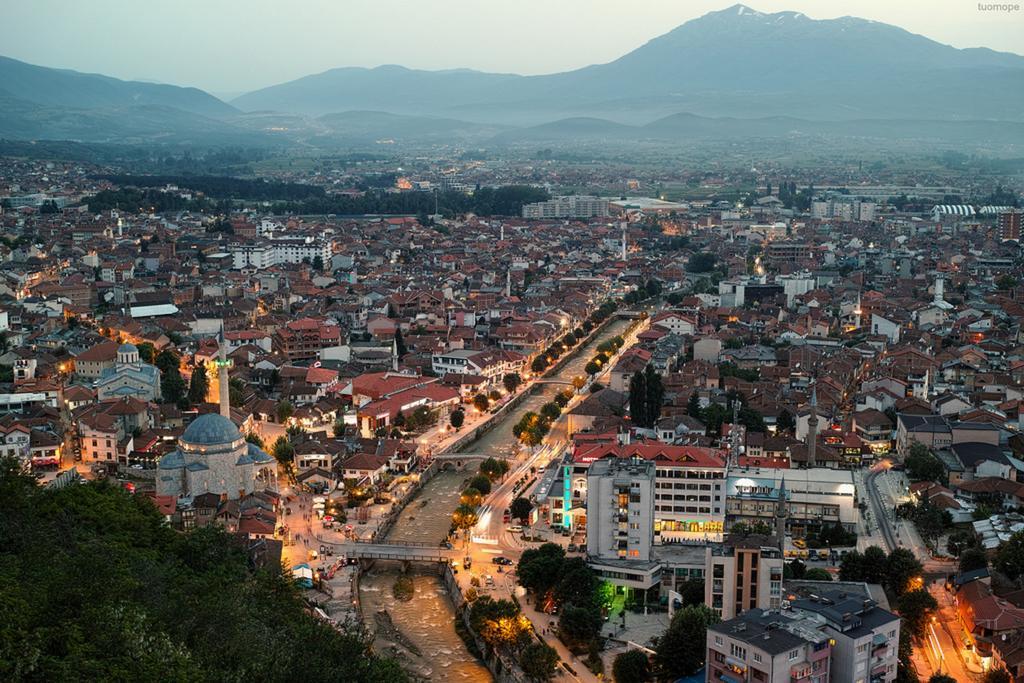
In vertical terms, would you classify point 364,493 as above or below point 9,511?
below

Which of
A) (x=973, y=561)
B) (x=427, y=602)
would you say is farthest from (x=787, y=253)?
(x=427, y=602)

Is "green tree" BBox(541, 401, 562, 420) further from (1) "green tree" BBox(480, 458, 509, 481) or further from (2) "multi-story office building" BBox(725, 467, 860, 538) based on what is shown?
(2) "multi-story office building" BBox(725, 467, 860, 538)

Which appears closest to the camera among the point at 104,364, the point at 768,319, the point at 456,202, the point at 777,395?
the point at 777,395

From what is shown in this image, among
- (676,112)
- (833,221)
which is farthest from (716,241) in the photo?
(676,112)

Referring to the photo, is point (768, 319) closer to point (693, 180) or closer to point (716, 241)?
point (716, 241)

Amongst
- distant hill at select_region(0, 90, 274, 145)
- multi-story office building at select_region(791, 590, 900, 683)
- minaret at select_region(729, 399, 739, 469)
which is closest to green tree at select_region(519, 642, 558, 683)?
multi-story office building at select_region(791, 590, 900, 683)

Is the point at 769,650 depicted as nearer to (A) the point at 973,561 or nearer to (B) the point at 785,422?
(A) the point at 973,561
